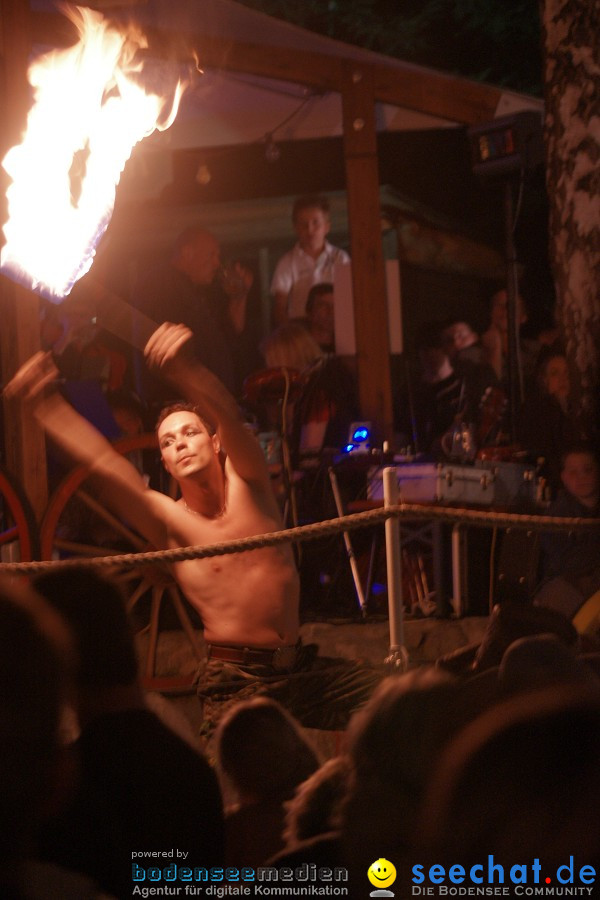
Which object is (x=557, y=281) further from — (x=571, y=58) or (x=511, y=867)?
(x=511, y=867)

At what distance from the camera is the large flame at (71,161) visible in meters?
4.12

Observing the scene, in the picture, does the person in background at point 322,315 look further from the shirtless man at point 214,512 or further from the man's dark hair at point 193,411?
the shirtless man at point 214,512

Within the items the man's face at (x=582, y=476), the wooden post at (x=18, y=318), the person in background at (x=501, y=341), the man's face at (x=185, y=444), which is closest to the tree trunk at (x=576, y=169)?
the man's face at (x=582, y=476)

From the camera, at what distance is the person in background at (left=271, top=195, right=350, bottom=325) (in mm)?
8312

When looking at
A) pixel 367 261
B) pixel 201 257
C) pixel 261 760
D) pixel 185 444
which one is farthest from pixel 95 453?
pixel 201 257

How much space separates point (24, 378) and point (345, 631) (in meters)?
2.52

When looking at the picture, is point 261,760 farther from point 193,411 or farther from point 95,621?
point 193,411

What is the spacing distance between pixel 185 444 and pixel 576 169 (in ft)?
9.38

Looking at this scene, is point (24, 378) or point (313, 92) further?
point (313, 92)

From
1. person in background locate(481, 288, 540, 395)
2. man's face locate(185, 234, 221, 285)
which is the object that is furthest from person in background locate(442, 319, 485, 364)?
man's face locate(185, 234, 221, 285)

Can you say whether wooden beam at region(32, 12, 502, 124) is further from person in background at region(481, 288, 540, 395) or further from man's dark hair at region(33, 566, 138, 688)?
man's dark hair at region(33, 566, 138, 688)

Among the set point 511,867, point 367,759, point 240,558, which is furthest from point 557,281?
point 511,867

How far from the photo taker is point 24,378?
158 inches

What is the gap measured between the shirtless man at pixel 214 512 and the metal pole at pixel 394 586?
2.41ft
